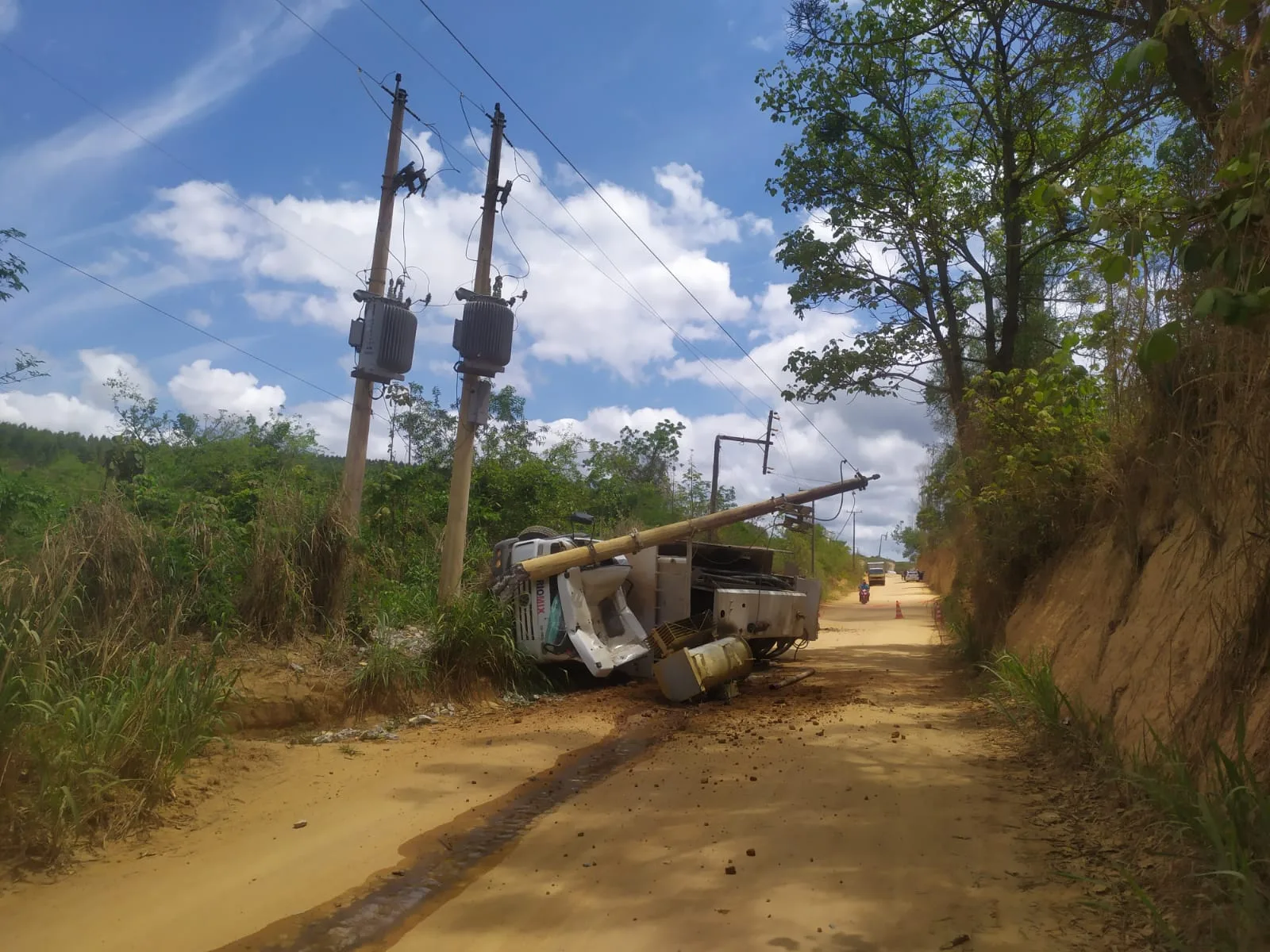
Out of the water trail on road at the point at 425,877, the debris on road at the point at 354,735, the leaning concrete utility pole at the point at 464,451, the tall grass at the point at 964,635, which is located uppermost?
the leaning concrete utility pole at the point at 464,451

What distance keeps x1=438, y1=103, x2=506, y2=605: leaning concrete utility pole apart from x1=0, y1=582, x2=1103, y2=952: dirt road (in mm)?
3351

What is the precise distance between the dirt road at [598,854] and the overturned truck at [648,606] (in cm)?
218

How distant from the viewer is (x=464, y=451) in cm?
1223

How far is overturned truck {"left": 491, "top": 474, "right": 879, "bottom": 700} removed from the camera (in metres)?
11.0

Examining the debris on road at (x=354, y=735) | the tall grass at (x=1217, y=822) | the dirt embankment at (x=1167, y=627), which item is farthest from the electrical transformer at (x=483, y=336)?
the tall grass at (x=1217, y=822)

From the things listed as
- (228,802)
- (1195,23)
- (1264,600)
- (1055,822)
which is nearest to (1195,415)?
(1264,600)

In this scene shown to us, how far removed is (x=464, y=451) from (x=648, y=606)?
3294 mm

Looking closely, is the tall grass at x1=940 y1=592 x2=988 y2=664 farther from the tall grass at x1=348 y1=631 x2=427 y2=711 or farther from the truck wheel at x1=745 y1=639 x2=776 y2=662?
the tall grass at x1=348 y1=631 x2=427 y2=711

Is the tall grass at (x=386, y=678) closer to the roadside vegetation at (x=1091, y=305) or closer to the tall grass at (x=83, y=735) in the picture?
the tall grass at (x=83, y=735)

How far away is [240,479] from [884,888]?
1031 centimetres

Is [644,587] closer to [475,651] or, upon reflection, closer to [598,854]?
[475,651]

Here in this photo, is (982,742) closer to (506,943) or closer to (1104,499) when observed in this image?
(1104,499)

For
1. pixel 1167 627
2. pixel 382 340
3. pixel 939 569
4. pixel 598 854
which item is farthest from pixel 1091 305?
pixel 939 569

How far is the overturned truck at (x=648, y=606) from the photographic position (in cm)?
1097
